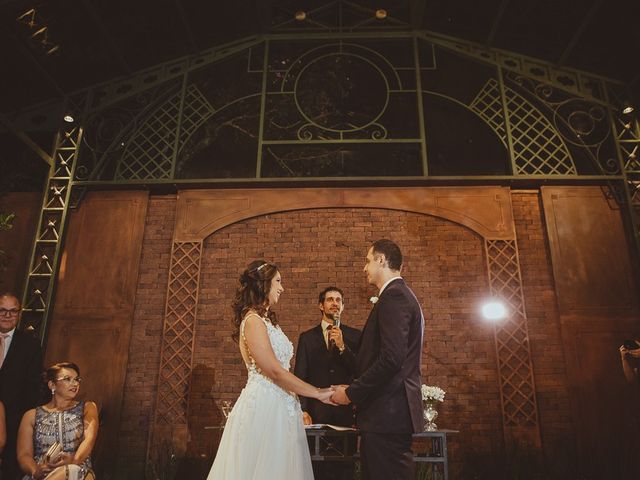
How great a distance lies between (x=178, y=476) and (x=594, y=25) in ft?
25.2

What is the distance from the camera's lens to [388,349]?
288cm

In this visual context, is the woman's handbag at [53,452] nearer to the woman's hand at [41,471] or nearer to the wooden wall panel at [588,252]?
the woman's hand at [41,471]

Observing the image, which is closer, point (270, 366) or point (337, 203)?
point (270, 366)

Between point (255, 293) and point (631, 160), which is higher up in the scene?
point (631, 160)

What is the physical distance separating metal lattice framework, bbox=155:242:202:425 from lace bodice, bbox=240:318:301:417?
3477 millimetres

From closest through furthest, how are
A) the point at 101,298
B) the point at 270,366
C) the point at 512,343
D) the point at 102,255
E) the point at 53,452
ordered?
the point at 270,366 → the point at 53,452 → the point at 512,343 → the point at 101,298 → the point at 102,255

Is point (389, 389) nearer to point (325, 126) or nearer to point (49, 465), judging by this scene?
point (49, 465)

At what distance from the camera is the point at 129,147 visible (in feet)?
25.0

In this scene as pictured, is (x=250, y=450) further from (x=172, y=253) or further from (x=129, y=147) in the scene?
(x=129, y=147)

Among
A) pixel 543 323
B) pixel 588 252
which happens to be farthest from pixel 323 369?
pixel 588 252

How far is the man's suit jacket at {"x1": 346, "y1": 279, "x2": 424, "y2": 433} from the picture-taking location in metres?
2.87

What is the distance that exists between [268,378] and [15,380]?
2.99 m

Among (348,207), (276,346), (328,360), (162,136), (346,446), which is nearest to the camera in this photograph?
(276,346)

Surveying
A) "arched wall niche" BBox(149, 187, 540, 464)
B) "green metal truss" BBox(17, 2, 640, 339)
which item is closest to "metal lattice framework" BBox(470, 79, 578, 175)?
"green metal truss" BBox(17, 2, 640, 339)
